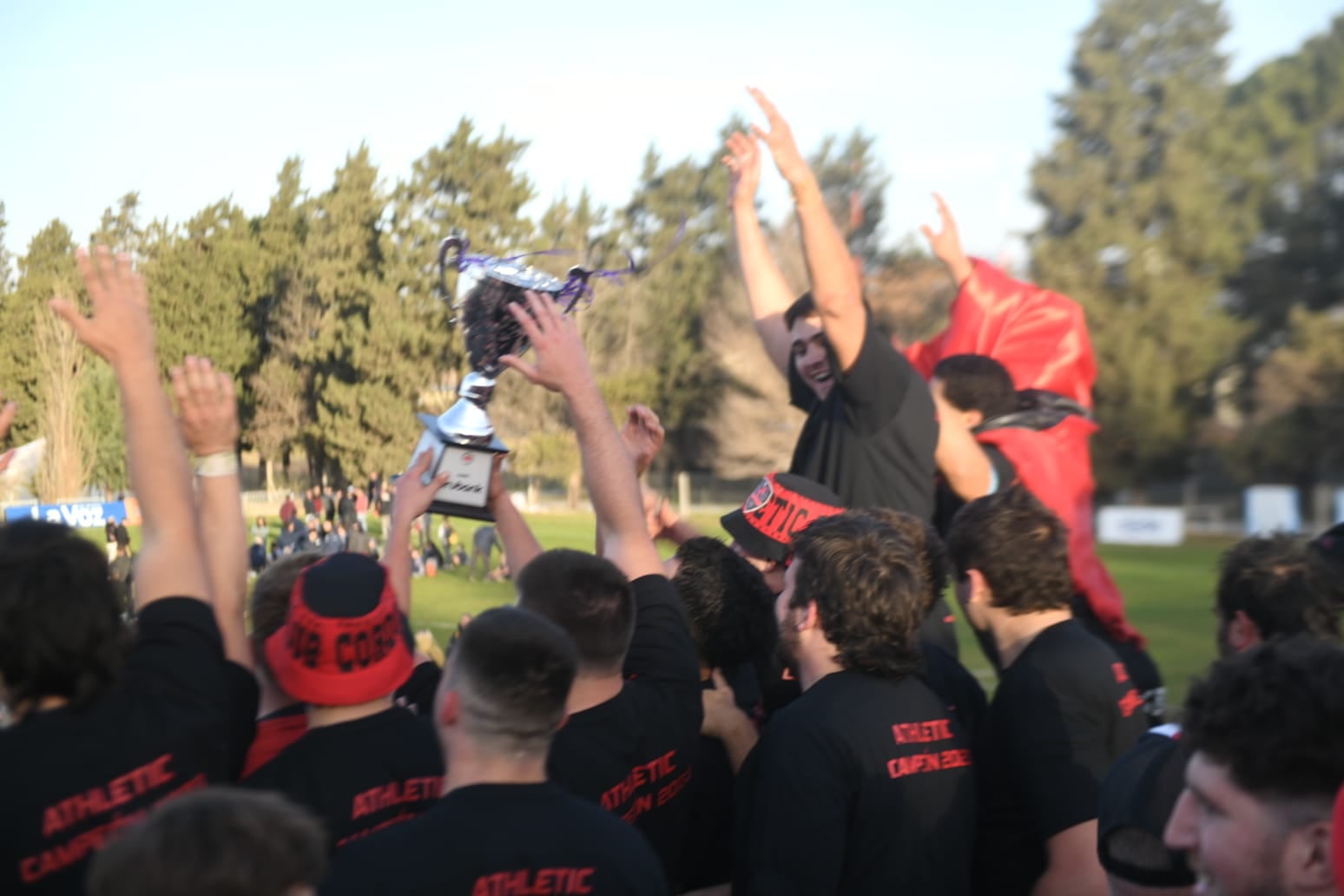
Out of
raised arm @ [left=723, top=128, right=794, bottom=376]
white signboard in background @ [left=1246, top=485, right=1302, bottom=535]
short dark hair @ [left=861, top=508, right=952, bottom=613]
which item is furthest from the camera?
white signboard in background @ [left=1246, top=485, right=1302, bottom=535]

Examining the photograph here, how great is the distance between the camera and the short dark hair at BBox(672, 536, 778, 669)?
382cm

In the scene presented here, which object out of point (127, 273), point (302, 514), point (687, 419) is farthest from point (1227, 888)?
point (687, 419)

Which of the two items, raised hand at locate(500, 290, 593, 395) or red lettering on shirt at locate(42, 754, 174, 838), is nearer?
red lettering on shirt at locate(42, 754, 174, 838)

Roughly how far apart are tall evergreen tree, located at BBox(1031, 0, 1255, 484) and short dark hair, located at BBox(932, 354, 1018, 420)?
129ft

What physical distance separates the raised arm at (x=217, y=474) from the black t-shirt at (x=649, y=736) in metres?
0.75

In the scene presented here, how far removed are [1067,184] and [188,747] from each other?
50.7 m

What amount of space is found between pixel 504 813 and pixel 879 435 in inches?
114

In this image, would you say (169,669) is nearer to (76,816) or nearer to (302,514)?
(76,816)

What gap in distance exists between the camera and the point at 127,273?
272 centimetres

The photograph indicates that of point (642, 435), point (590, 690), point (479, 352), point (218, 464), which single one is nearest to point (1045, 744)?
point (590, 690)

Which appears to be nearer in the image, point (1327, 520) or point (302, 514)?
point (302, 514)

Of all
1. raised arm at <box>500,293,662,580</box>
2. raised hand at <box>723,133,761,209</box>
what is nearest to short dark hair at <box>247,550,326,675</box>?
raised arm at <box>500,293,662,580</box>

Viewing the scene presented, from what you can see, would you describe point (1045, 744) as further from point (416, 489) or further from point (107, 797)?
point (107, 797)

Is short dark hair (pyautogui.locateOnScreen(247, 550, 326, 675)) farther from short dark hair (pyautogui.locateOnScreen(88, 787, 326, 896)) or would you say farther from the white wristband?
short dark hair (pyautogui.locateOnScreen(88, 787, 326, 896))
